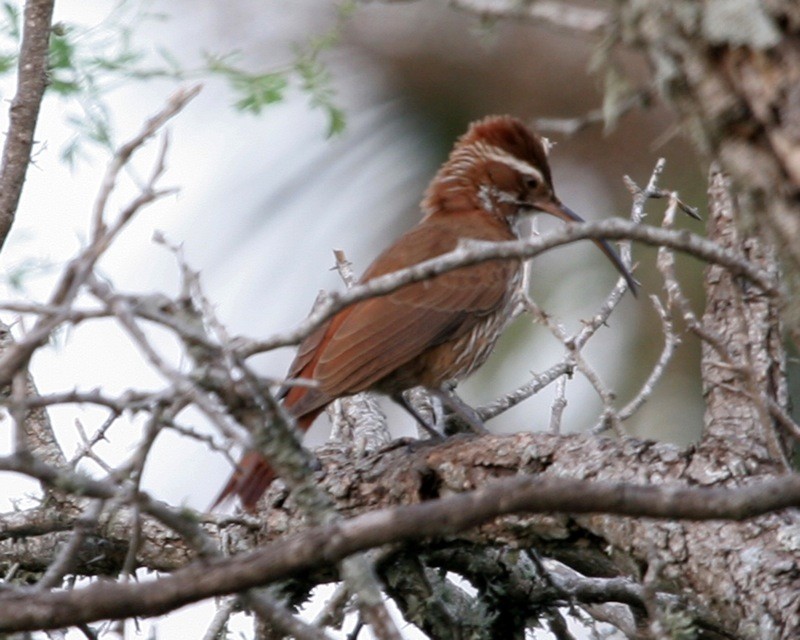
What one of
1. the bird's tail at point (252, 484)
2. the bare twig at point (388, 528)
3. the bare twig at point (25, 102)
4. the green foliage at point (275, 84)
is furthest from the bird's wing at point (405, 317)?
the bare twig at point (388, 528)

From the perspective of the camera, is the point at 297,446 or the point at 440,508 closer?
the point at 440,508

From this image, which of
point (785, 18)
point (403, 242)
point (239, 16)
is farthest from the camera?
point (239, 16)

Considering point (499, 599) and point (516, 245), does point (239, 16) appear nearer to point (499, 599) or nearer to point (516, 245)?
point (499, 599)

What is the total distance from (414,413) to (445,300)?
0.50 metres

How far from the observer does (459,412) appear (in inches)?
175

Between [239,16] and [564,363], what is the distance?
3554mm

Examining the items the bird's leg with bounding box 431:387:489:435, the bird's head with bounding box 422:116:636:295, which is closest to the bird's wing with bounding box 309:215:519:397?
the bird's leg with bounding box 431:387:489:435

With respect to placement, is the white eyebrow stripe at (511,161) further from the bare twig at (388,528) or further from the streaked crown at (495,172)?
the bare twig at (388,528)

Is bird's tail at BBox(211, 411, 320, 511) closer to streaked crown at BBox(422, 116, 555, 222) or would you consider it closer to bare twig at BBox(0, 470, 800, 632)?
bare twig at BBox(0, 470, 800, 632)

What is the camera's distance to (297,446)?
2.04 metres

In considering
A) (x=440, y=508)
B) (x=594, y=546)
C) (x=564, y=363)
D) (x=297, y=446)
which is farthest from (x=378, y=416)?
(x=440, y=508)

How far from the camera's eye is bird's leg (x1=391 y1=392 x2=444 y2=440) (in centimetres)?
444

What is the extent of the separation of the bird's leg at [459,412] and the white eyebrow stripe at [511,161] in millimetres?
1125

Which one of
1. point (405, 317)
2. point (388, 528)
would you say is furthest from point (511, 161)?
point (388, 528)
